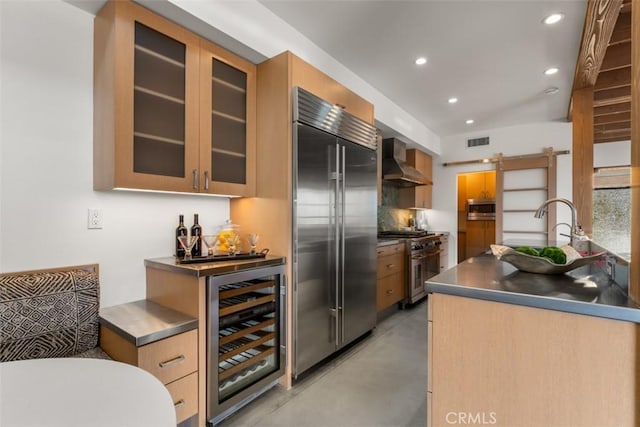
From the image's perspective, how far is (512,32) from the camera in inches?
103

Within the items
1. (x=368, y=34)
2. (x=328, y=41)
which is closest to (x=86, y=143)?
(x=328, y=41)

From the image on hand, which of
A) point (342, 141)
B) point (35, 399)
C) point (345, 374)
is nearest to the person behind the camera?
point (35, 399)

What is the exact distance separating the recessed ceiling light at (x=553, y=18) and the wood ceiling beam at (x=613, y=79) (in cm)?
129

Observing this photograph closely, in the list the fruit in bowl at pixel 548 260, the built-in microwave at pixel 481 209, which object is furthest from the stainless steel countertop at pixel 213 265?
the built-in microwave at pixel 481 209

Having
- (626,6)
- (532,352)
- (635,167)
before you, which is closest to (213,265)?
(532,352)

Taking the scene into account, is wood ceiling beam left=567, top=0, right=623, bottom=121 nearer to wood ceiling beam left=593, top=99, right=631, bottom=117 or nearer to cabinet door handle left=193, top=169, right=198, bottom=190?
wood ceiling beam left=593, top=99, right=631, bottom=117

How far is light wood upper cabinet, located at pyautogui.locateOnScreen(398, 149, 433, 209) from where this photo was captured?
17.5 feet

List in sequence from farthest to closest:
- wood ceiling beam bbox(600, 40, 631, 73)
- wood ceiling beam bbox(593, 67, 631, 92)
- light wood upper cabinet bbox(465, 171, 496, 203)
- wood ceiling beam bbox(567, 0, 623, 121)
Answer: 1. light wood upper cabinet bbox(465, 171, 496, 203)
2. wood ceiling beam bbox(593, 67, 631, 92)
3. wood ceiling beam bbox(600, 40, 631, 73)
4. wood ceiling beam bbox(567, 0, 623, 121)

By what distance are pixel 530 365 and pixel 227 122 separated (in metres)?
2.13

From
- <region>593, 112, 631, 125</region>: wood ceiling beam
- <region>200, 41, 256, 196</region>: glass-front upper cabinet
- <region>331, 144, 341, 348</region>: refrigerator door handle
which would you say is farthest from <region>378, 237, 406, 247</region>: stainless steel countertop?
<region>593, 112, 631, 125</region>: wood ceiling beam

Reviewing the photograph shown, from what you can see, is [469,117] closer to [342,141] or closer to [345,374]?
[342,141]

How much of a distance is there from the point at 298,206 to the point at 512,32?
239 centimetres

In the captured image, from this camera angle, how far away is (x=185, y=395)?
1.60 metres

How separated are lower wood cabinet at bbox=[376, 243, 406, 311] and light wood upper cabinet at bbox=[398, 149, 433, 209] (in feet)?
5.25
